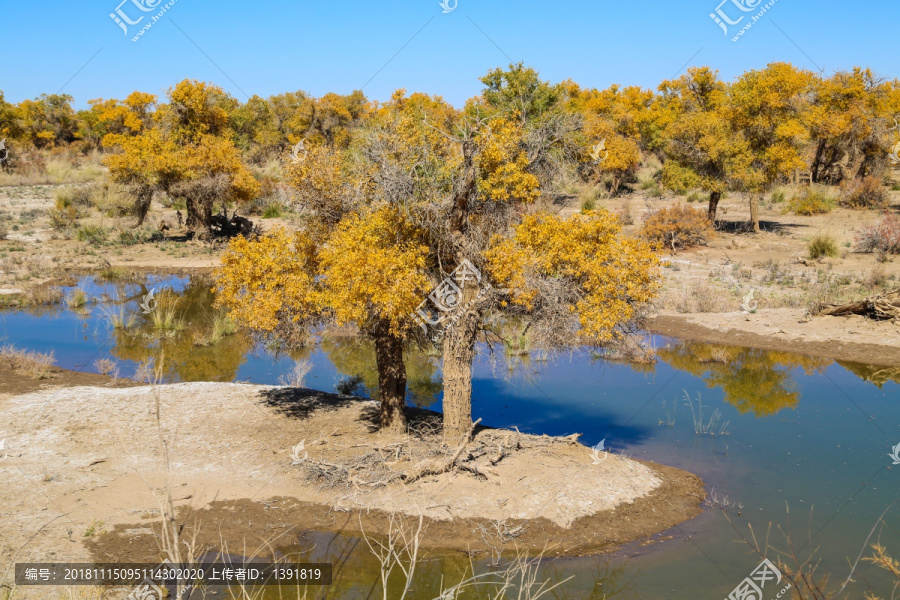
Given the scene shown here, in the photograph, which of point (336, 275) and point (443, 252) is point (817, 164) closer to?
point (443, 252)

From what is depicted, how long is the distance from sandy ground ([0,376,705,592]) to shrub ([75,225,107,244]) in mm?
18545

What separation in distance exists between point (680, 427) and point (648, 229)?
14.6 meters

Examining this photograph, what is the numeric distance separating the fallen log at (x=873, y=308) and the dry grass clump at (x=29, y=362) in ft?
59.6

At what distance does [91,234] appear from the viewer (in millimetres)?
29203

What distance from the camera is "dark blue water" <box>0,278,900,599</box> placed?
8.73 meters

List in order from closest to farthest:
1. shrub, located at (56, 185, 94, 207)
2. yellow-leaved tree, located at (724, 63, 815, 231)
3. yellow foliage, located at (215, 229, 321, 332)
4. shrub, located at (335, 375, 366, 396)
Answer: yellow foliage, located at (215, 229, 321, 332) < shrub, located at (335, 375, 366, 396) < yellow-leaved tree, located at (724, 63, 815, 231) < shrub, located at (56, 185, 94, 207)

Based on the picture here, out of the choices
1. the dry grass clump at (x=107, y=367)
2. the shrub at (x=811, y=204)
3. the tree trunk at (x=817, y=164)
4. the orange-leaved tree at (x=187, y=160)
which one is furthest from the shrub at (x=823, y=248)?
the dry grass clump at (x=107, y=367)

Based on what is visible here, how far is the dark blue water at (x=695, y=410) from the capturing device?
28.7ft

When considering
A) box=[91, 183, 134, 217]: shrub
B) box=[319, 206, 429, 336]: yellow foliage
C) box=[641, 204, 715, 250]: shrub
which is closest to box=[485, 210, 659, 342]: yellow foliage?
box=[319, 206, 429, 336]: yellow foliage

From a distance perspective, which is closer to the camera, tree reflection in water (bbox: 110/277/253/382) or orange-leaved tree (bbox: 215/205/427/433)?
orange-leaved tree (bbox: 215/205/427/433)

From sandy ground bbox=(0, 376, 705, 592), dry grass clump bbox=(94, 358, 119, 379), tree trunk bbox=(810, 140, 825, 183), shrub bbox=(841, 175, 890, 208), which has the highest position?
tree trunk bbox=(810, 140, 825, 183)

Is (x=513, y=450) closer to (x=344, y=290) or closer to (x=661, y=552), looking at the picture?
(x=661, y=552)

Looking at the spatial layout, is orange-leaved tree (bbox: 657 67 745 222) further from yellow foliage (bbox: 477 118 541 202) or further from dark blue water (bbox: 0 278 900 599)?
yellow foliage (bbox: 477 118 541 202)

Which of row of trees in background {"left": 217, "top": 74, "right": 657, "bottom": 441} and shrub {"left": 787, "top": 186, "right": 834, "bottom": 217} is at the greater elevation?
shrub {"left": 787, "top": 186, "right": 834, "bottom": 217}
